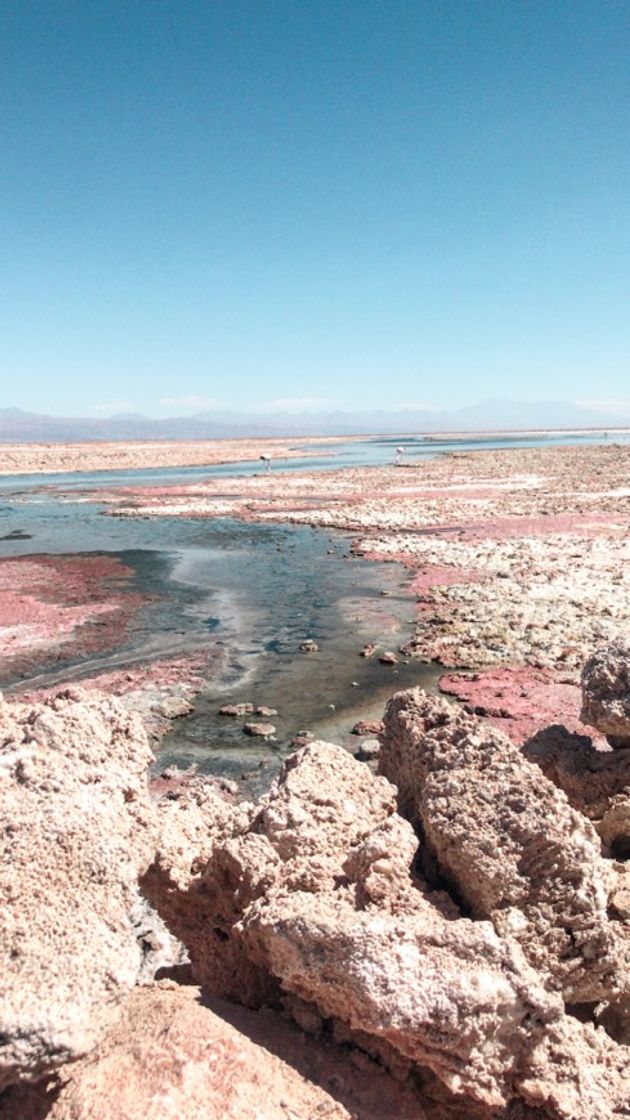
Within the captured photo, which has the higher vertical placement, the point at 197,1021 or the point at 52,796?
the point at 52,796

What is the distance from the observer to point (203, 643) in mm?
17297

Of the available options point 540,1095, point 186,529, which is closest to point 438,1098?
point 540,1095

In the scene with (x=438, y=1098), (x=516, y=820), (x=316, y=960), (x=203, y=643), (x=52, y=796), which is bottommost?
(x=203, y=643)

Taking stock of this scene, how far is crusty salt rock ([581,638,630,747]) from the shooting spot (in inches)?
263

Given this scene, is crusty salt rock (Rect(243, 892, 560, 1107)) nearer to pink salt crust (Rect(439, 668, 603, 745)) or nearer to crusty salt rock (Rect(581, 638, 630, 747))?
crusty salt rock (Rect(581, 638, 630, 747))

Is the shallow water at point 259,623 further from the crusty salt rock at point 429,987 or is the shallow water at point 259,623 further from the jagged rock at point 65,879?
the crusty salt rock at point 429,987

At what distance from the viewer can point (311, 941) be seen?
360 centimetres

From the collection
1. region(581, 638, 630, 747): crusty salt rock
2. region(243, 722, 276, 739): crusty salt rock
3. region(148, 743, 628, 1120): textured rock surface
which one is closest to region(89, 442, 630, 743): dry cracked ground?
region(243, 722, 276, 739): crusty salt rock

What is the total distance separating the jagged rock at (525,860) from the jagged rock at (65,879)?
176 centimetres

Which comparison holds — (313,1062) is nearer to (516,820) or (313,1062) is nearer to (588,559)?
(516,820)

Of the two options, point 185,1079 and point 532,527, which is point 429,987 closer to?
point 185,1079

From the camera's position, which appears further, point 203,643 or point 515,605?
point 515,605

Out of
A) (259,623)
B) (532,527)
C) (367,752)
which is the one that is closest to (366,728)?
(367,752)

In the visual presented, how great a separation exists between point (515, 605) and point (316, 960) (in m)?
16.1
